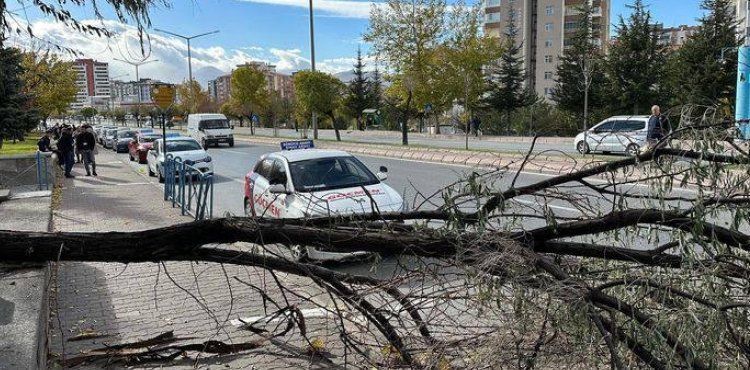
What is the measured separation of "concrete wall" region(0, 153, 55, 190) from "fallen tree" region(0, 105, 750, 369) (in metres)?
14.7

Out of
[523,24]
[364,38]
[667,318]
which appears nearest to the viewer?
[667,318]

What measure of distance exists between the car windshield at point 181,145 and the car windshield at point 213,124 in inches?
638

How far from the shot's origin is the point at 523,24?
83375mm

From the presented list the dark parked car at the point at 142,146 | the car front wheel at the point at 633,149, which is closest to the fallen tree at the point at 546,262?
the car front wheel at the point at 633,149

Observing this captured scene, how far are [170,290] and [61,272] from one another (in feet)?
5.71

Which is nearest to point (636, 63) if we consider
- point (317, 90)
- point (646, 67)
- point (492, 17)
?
point (646, 67)

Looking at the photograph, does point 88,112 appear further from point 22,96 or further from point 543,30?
point 22,96

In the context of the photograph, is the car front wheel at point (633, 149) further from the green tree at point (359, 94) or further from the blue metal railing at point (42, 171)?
the green tree at point (359, 94)

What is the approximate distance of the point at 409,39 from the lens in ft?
108

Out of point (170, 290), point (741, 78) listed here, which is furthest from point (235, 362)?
point (741, 78)

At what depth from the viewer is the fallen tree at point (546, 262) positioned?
2.84 m

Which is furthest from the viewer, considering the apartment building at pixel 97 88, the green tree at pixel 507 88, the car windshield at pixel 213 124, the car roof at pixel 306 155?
the apartment building at pixel 97 88

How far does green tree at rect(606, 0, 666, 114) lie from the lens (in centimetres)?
4028

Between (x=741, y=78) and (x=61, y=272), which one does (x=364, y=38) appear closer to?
(x=741, y=78)
